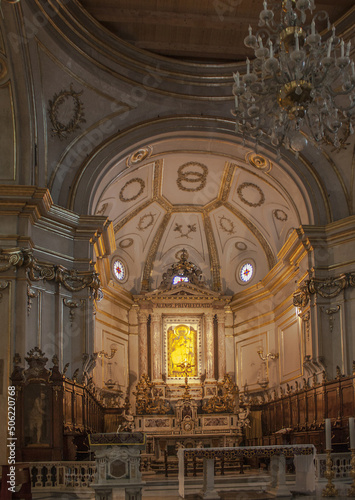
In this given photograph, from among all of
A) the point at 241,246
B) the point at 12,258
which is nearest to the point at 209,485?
the point at 12,258

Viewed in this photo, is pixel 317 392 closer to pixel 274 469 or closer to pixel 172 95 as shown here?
pixel 274 469

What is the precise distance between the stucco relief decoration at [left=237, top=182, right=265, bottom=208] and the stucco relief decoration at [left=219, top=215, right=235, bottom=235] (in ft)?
5.05

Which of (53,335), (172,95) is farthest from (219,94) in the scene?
(53,335)

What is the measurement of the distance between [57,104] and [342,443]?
1007cm

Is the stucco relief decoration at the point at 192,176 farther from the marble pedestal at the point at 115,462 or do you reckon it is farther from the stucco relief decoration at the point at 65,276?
the marble pedestal at the point at 115,462

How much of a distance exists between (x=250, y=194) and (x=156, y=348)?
19.9 feet

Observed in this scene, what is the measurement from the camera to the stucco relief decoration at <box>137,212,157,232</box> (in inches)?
895

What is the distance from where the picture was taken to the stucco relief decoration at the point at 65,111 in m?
16.1

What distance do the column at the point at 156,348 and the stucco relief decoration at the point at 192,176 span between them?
452 centimetres

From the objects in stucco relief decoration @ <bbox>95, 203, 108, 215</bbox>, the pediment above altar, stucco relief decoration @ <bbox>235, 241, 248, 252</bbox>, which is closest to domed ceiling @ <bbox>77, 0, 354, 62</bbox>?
stucco relief decoration @ <bbox>95, 203, 108, 215</bbox>

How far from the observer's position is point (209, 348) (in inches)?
898

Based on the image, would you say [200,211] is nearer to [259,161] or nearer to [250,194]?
[250,194]

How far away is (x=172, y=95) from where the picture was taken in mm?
17359

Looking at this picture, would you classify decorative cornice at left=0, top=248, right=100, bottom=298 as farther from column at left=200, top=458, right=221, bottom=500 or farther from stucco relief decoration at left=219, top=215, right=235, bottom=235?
stucco relief decoration at left=219, top=215, right=235, bottom=235
